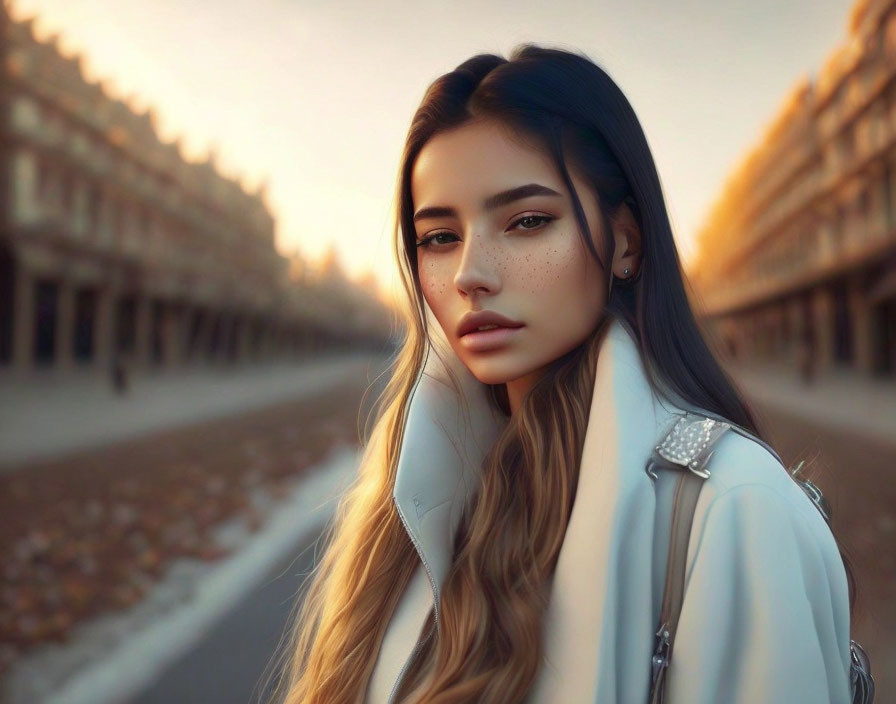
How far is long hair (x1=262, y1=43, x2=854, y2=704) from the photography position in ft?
3.67

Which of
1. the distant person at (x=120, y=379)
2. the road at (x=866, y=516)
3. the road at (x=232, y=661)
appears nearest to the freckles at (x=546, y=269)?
the road at (x=866, y=516)

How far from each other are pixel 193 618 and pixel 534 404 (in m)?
4.17

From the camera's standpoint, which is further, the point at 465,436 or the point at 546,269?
the point at 465,436

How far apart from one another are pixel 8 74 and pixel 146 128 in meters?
10.1

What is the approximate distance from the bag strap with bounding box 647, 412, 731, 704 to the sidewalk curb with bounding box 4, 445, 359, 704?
1.05 metres

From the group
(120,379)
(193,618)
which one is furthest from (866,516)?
(120,379)

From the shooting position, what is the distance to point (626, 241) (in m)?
1.28

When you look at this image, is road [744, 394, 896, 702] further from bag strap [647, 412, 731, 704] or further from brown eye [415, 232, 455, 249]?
brown eye [415, 232, 455, 249]

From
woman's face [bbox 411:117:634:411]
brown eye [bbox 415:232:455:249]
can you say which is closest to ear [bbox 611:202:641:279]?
woman's face [bbox 411:117:634:411]

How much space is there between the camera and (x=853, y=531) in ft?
19.8

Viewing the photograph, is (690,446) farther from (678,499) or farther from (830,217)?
(830,217)

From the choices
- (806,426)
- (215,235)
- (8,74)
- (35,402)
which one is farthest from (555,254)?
(215,235)

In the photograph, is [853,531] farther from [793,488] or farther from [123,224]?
[123,224]

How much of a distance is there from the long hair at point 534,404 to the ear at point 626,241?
0.05 feet
